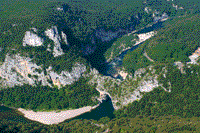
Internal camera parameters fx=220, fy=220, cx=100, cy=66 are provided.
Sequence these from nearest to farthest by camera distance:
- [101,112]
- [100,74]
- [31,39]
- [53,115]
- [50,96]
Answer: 1. [101,112]
2. [53,115]
3. [50,96]
4. [100,74]
5. [31,39]

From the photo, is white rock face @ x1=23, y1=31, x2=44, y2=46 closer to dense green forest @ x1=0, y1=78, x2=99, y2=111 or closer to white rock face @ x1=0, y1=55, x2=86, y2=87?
white rock face @ x1=0, y1=55, x2=86, y2=87

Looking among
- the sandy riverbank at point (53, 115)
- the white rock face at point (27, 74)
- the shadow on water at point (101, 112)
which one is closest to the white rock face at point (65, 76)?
the white rock face at point (27, 74)

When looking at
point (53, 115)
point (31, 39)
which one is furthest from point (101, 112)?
point (31, 39)

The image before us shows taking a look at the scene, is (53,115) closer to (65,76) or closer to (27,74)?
(65,76)

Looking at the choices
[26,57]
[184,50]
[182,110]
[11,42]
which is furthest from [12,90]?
[184,50]

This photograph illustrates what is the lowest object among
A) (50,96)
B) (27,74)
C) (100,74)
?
(50,96)
